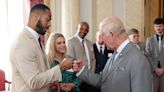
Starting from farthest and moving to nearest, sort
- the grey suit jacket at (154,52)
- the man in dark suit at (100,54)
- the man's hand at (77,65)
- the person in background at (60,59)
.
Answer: the grey suit jacket at (154,52) → the man in dark suit at (100,54) → the person in background at (60,59) → the man's hand at (77,65)

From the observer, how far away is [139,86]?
7.50 feet

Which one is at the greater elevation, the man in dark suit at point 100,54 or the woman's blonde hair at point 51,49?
the woman's blonde hair at point 51,49

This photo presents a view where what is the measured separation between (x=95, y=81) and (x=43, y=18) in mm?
685

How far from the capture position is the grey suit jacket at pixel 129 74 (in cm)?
229

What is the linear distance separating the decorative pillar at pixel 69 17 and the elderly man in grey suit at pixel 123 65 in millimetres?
3513

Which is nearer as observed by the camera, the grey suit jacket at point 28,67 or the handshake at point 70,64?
the grey suit jacket at point 28,67

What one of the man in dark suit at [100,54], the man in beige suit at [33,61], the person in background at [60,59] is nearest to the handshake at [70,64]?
the man in beige suit at [33,61]

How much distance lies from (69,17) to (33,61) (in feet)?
12.2

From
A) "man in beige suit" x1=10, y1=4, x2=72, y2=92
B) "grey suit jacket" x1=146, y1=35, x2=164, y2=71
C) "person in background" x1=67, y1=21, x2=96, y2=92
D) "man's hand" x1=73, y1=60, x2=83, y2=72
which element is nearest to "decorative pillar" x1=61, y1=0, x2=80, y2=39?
"person in background" x1=67, y1=21, x2=96, y2=92

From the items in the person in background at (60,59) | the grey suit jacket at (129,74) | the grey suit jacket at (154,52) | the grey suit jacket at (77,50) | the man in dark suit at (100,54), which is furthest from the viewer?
the grey suit jacket at (154,52)

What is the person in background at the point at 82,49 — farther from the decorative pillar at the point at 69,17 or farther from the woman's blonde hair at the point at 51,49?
the woman's blonde hair at the point at 51,49

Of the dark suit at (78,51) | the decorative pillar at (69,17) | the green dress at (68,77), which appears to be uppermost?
the decorative pillar at (69,17)

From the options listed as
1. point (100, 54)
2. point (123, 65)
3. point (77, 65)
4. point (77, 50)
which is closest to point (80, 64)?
point (77, 65)

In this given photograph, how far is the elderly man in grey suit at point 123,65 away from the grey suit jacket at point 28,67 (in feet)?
1.39
